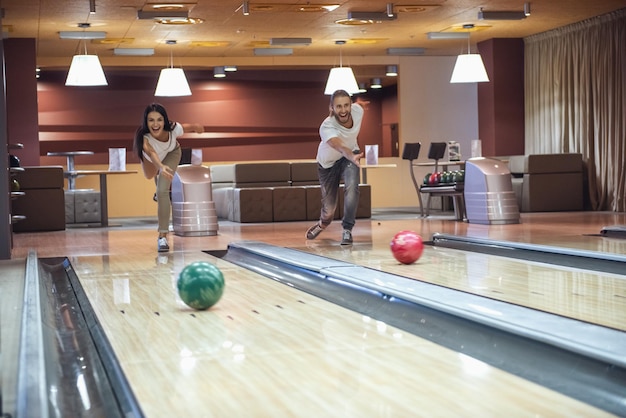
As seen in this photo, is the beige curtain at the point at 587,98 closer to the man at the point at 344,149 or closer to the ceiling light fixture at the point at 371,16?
the ceiling light fixture at the point at 371,16

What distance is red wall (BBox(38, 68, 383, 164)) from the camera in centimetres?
1487

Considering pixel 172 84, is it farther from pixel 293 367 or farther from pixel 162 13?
pixel 293 367

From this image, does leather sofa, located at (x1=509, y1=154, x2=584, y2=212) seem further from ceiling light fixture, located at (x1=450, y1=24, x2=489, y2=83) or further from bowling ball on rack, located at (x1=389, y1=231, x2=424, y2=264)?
bowling ball on rack, located at (x1=389, y1=231, x2=424, y2=264)

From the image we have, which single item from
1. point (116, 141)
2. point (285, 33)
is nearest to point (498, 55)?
point (285, 33)

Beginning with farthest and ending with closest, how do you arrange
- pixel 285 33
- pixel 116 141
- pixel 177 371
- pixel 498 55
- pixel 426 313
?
1. pixel 116 141
2. pixel 498 55
3. pixel 285 33
4. pixel 426 313
5. pixel 177 371

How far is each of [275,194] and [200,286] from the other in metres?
7.87

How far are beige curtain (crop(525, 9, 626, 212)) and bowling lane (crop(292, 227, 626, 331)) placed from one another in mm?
6436

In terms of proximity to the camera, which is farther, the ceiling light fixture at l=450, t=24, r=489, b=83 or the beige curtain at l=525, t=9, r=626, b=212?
the beige curtain at l=525, t=9, r=626, b=212

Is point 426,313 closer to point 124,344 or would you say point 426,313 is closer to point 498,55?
point 124,344

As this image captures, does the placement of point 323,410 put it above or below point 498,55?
below

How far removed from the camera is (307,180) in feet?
40.2

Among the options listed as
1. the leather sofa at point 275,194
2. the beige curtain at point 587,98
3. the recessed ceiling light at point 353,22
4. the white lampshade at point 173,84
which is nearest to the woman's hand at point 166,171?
the leather sofa at point 275,194

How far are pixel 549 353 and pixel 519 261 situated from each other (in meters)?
2.84

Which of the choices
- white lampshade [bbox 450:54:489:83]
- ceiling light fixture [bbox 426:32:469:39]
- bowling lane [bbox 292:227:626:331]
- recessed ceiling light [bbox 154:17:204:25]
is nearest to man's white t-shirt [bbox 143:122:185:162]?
bowling lane [bbox 292:227:626:331]
